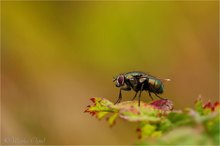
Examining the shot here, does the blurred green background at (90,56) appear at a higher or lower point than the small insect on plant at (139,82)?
higher

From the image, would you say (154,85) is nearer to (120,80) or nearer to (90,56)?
(120,80)

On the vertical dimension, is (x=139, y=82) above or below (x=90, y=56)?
below

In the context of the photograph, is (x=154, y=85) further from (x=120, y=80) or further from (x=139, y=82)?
(x=120, y=80)

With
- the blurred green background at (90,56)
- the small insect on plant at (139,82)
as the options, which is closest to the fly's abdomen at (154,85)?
the small insect on plant at (139,82)

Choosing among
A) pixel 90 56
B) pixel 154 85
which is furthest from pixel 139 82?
pixel 90 56

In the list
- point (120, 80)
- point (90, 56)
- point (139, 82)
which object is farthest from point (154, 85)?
point (90, 56)

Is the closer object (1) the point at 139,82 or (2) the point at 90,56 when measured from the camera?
(1) the point at 139,82

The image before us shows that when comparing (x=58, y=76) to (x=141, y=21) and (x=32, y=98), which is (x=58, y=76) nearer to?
(x=32, y=98)

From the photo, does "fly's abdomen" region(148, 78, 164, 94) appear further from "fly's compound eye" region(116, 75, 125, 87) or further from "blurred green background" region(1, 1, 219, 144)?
"blurred green background" region(1, 1, 219, 144)

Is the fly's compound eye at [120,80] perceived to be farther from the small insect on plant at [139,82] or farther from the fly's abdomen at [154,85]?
the fly's abdomen at [154,85]
